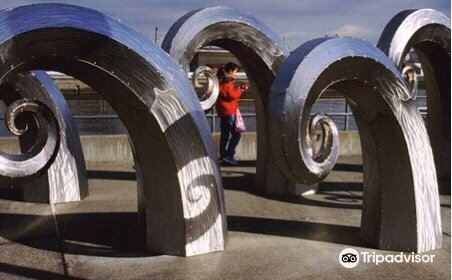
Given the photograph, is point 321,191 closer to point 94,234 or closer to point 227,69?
point 227,69

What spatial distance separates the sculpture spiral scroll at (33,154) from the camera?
15.6ft

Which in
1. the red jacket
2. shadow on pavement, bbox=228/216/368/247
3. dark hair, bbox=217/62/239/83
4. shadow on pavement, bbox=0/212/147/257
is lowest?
shadow on pavement, bbox=228/216/368/247

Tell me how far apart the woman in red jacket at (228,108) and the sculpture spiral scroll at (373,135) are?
182 inches

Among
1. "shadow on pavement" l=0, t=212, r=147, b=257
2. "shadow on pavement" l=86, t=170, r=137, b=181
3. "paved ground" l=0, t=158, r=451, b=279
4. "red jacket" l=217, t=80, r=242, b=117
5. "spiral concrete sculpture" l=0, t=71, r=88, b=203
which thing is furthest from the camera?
"red jacket" l=217, t=80, r=242, b=117

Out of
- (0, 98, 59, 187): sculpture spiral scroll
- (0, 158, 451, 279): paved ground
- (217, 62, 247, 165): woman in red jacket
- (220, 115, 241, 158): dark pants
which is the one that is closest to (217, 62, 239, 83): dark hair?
(217, 62, 247, 165): woman in red jacket

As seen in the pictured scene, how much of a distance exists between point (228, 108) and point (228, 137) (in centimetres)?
71

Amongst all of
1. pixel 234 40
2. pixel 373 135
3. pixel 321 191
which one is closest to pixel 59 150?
pixel 234 40

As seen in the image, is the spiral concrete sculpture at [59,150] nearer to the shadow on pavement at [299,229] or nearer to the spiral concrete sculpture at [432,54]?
the shadow on pavement at [299,229]

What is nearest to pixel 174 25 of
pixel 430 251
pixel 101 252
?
pixel 101 252

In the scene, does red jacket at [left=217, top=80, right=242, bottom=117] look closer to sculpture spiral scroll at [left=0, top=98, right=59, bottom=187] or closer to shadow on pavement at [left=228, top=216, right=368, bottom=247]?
shadow on pavement at [left=228, top=216, right=368, bottom=247]

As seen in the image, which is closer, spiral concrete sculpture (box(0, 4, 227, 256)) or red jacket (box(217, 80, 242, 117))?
spiral concrete sculpture (box(0, 4, 227, 256))

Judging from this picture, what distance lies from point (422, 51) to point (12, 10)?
21.5ft

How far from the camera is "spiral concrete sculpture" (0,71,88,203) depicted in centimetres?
812

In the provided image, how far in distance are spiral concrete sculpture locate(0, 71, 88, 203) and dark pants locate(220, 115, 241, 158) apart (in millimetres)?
3246
